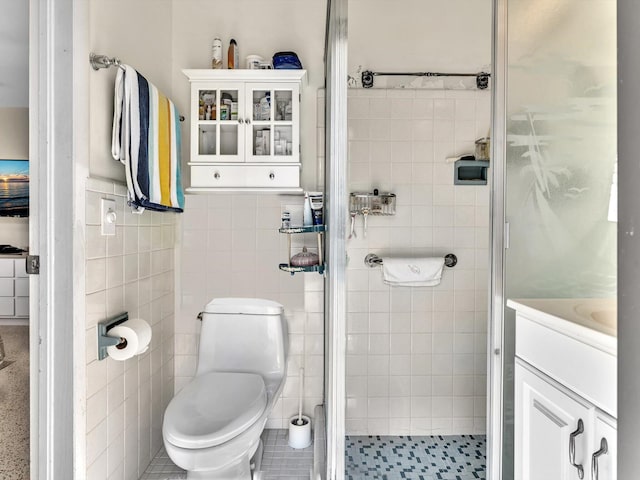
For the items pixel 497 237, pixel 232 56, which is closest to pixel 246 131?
pixel 232 56

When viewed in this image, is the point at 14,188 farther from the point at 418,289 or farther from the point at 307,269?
the point at 418,289

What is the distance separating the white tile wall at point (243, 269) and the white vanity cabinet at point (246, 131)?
14cm

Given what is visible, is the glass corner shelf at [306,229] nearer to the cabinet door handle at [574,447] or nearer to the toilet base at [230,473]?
the toilet base at [230,473]

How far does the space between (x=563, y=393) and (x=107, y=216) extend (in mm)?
1509

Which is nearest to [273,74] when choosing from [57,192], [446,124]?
[446,124]

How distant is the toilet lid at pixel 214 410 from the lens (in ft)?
4.26

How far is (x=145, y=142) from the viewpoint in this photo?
4.92 ft

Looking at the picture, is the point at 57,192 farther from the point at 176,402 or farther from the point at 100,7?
the point at 176,402

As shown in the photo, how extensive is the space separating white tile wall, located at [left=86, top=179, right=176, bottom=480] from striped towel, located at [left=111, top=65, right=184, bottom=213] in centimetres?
11


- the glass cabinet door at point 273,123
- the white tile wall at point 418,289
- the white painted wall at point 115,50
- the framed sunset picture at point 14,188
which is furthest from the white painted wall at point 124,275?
the white tile wall at point 418,289

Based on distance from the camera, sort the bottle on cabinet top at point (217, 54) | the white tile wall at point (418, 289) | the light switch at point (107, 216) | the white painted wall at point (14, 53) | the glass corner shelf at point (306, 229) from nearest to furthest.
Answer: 1. the white painted wall at point (14, 53)
2. the light switch at point (107, 216)
3. the glass corner shelf at point (306, 229)
4. the bottle on cabinet top at point (217, 54)
5. the white tile wall at point (418, 289)

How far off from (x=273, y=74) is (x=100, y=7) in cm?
76

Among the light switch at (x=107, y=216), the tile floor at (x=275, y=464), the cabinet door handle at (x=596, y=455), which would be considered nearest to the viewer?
the cabinet door handle at (x=596, y=455)

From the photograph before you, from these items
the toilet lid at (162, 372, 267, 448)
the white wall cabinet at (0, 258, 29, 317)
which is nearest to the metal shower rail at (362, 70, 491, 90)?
the toilet lid at (162, 372, 267, 448)
